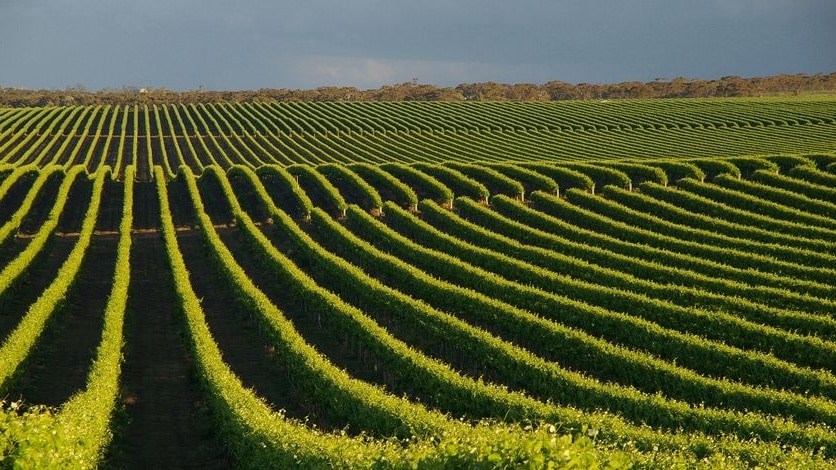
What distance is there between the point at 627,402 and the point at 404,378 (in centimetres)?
830

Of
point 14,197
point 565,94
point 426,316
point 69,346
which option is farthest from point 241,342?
point 565,94

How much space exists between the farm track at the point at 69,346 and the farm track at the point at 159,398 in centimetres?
174

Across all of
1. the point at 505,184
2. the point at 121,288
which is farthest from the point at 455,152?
the point at 121,288

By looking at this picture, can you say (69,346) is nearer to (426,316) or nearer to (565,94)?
(426,316)

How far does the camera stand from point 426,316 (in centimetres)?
3503

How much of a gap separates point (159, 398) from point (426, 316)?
1116cm

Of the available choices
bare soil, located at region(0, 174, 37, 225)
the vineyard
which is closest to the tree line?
the vineyard

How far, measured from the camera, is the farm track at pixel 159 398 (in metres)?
25.9

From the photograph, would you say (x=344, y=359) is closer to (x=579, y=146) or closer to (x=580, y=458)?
(x=580, y=458)

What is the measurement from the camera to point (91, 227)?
56.5 metres

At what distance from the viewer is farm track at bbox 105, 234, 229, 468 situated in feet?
85.0

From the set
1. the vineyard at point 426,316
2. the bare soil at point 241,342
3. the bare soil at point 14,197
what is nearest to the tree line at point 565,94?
the vineyard at point 426,316

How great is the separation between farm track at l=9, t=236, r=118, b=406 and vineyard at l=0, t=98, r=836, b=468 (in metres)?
0.16

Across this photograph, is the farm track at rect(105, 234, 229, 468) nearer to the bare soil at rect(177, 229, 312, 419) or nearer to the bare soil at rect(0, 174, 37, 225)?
the bare soil at rect(177, 229, 312, 419)
